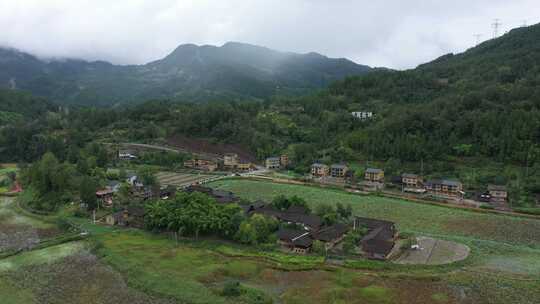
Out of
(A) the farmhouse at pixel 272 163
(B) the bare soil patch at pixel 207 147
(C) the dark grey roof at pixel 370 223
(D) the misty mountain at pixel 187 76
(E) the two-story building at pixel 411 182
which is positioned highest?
(D) the misty mountain at pixel 187 76

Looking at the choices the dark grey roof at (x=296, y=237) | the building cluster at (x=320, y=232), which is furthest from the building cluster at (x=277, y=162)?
the dark grey roof at (x=296, y=237)

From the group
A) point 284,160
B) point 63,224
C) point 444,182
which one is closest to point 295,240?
point 63,224

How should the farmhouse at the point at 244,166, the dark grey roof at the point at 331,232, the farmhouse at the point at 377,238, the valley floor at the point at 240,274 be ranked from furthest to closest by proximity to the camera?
the farmhouse at the point at 244,166
the dark grey roof at the point at 331,232
the farmhouse at the point at 377,238
the valley floor at the point at 240,274

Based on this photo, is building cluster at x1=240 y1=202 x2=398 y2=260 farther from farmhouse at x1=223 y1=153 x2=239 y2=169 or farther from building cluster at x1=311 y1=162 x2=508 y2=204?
farmhouse at x1=223 y1=153 x2=239 y2=169

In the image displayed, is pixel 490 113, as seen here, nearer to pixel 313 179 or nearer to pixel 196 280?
pixel 313 179

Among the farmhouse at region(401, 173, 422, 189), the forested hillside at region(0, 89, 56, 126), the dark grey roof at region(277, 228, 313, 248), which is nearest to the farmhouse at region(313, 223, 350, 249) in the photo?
the dark grey roof at region(277, 228, 313, 248)

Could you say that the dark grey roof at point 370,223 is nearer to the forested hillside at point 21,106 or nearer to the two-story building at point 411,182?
the two-story building at point 411,182
